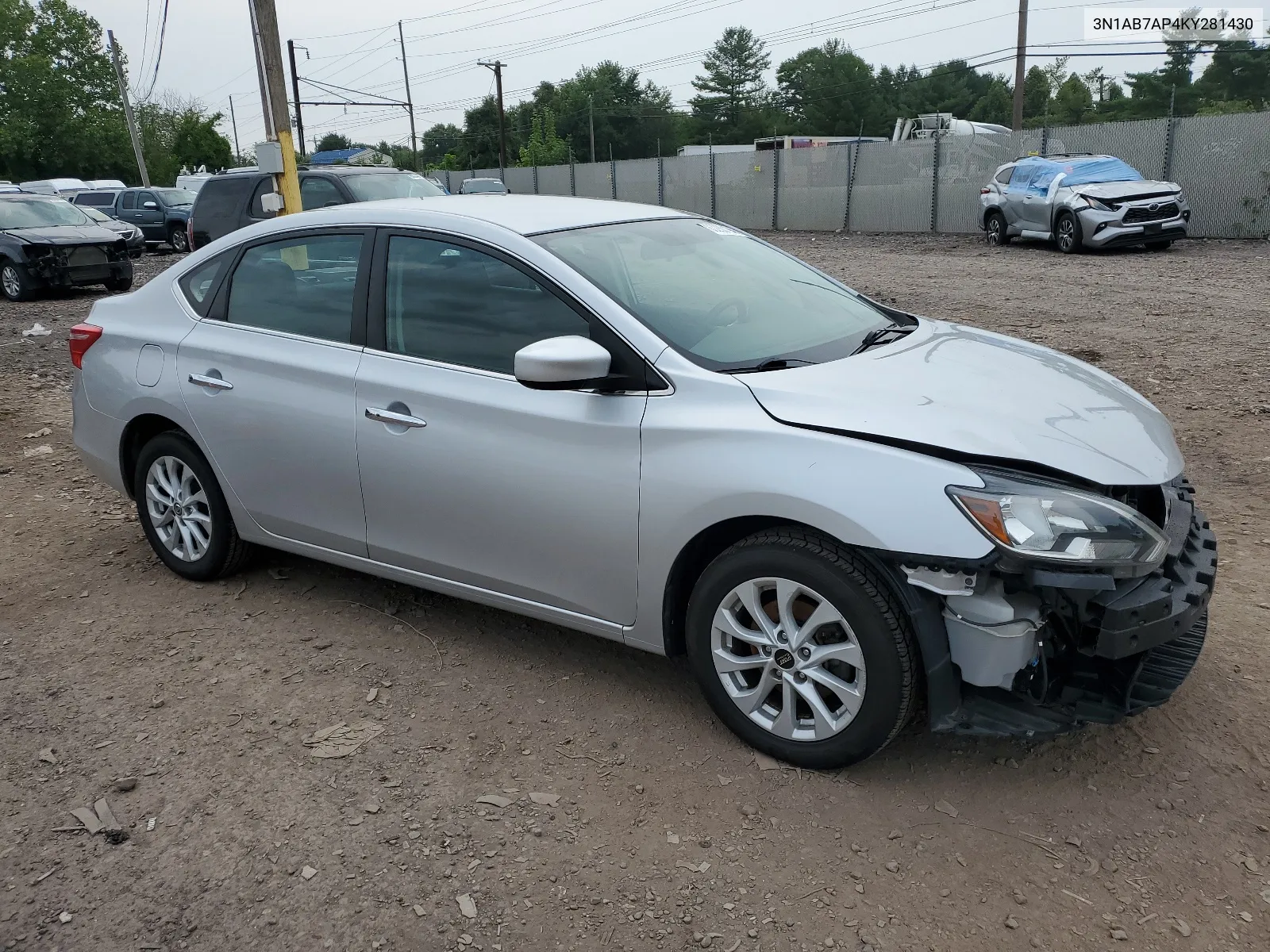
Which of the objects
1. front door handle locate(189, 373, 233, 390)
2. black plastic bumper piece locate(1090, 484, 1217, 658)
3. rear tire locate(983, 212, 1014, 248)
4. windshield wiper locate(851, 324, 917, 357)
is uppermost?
windshield wiper locate(851, 324, 917, 357)

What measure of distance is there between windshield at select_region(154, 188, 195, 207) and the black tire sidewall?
24007 millimetres

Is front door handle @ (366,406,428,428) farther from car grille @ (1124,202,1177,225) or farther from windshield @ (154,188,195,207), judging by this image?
windshield @ (154,188,195,207)

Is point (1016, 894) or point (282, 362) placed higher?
point (282, 362)

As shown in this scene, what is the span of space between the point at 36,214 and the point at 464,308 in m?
16.5

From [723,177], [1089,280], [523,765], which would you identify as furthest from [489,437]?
[723,177]

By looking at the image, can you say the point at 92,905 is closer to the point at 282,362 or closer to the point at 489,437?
the point at 489,437

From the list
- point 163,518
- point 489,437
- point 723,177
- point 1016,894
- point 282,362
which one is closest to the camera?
point 1016,894

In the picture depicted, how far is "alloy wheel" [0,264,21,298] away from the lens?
53.4 feet

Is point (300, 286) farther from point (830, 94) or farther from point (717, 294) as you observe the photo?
point (830, 94)

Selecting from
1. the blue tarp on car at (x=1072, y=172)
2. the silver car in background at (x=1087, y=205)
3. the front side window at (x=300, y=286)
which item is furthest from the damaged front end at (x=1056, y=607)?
the blue tarp on car at (x=1072, y=172)

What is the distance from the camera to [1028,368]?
363cm

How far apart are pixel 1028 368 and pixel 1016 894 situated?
1729 millimetres

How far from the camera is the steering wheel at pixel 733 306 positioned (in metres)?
3.68

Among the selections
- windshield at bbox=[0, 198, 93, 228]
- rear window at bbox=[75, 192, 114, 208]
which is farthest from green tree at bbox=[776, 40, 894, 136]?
windshield at bbox=[0, 198, 93, 228]
